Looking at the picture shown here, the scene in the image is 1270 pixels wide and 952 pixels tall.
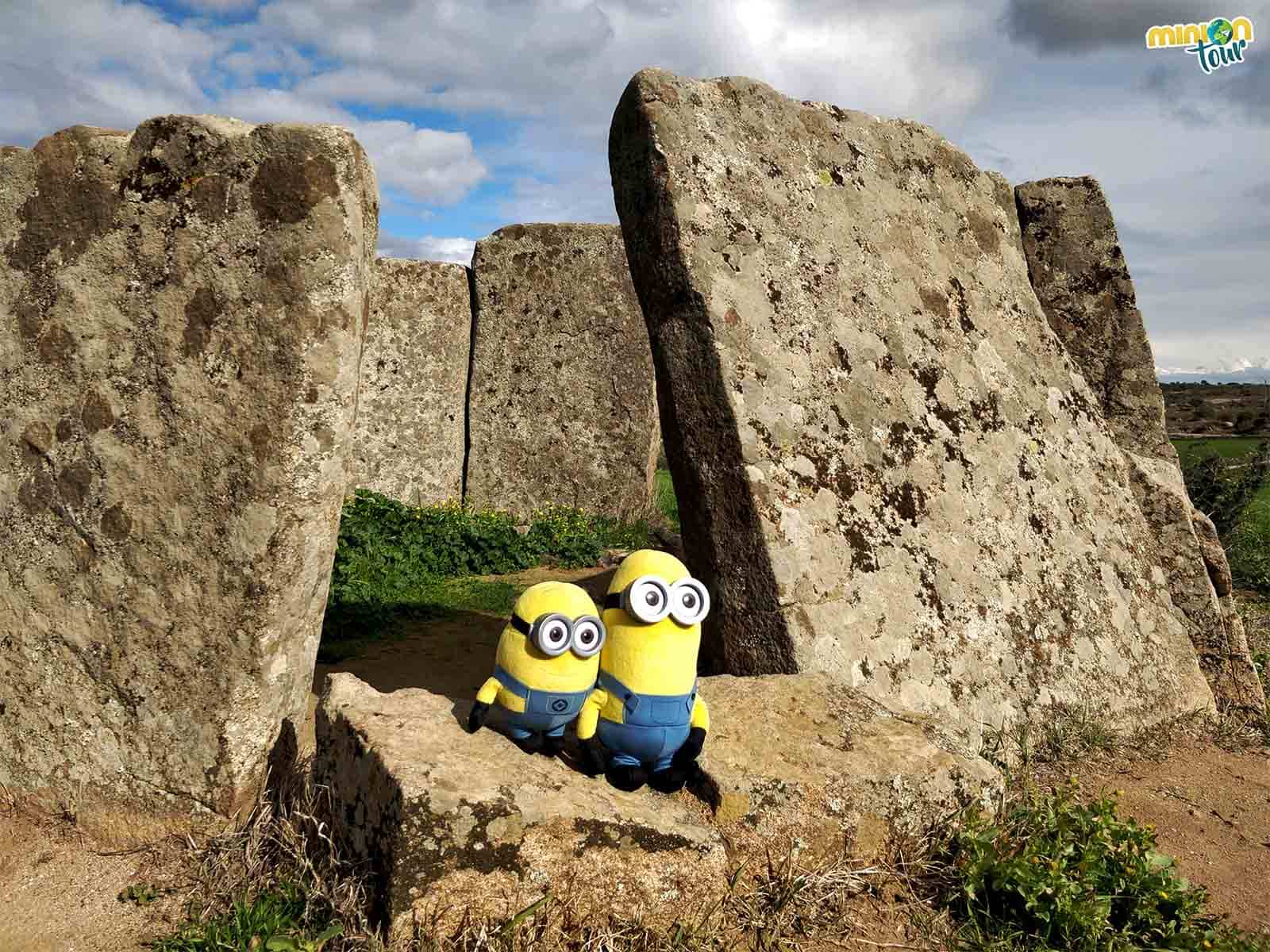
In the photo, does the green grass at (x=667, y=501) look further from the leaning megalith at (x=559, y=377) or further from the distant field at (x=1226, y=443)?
the distant field at (x=1226, y=443)

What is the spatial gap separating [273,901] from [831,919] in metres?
1.49

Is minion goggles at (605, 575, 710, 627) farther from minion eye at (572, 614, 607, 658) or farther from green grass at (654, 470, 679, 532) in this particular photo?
green grass at (654, 470, 679, 532)

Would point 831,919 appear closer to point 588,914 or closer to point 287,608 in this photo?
point 588,914

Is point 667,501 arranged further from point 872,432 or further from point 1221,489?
point 872,432

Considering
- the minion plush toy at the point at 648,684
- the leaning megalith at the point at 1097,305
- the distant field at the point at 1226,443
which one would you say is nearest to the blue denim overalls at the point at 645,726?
the minion plush toy at the point at 648,684

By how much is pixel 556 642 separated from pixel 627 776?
436 millimetres

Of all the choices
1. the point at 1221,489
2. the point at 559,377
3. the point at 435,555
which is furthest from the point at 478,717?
the point at 1221,489

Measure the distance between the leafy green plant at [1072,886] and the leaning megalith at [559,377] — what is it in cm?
634

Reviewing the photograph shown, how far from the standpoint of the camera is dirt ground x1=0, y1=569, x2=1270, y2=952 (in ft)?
8.77

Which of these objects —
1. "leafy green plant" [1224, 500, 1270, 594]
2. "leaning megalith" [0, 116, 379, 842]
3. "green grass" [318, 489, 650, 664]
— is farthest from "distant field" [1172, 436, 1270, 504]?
"leaning megalith" [0, 116, 379, 842]

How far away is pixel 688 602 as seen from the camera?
260 cm

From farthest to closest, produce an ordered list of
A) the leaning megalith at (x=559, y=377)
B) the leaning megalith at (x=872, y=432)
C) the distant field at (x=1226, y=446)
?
the distant field at (x=1226, y=446), the leaning megalith at (x=559, y=377), the leaning megalith at (x=872, y=432)

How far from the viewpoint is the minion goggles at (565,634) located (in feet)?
8.25

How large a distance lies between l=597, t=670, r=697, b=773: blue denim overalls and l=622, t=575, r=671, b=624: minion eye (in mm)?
208
